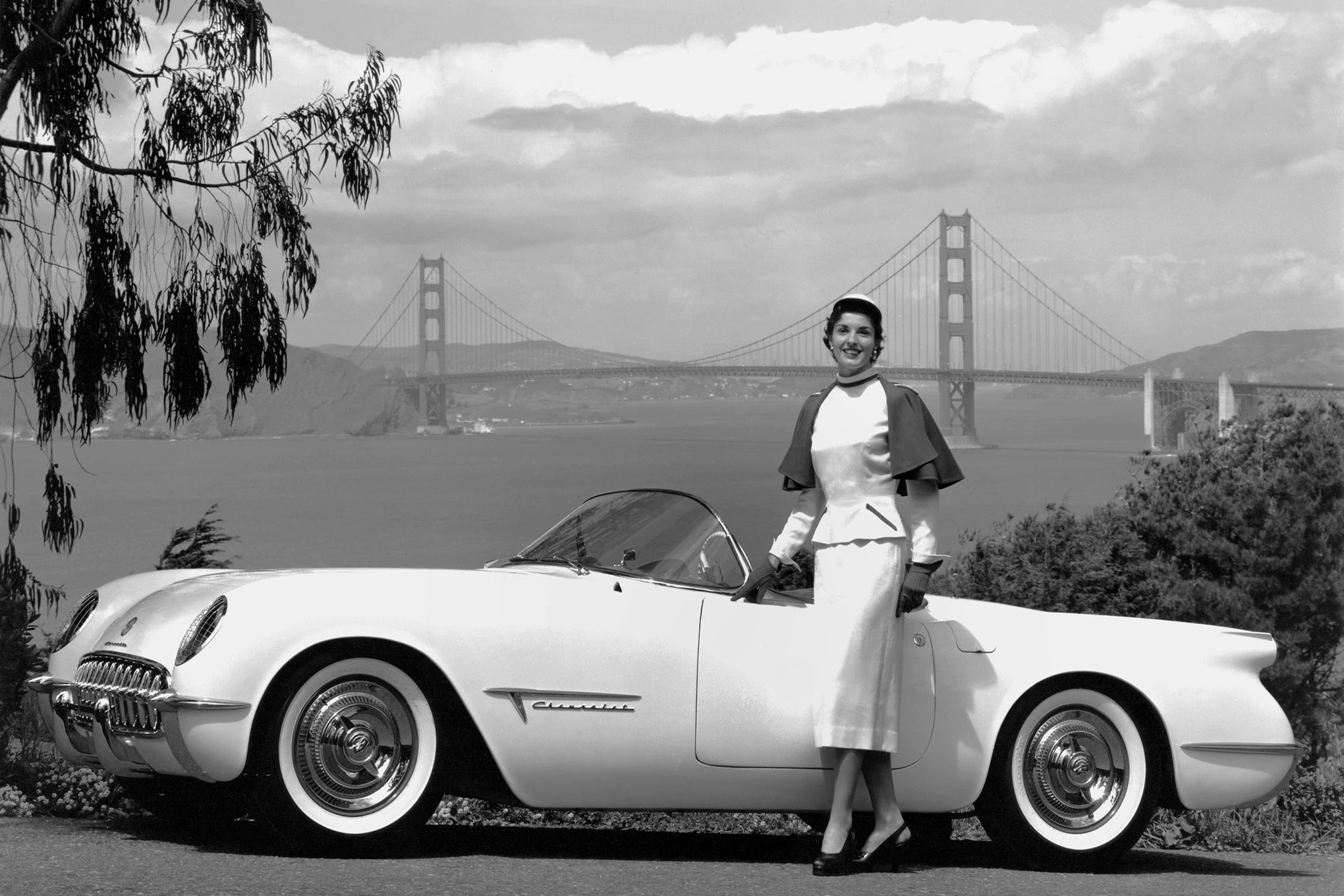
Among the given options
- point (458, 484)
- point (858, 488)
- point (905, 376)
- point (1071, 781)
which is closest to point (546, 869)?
point (858, 488)

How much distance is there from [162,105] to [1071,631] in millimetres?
7004

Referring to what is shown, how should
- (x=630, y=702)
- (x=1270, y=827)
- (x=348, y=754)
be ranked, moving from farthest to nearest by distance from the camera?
(x=1270, y=827), (x=630, y=702), (x=348, y=754)

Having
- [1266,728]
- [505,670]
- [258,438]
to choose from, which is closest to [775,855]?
[505,670]

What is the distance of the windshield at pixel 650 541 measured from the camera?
4395mm

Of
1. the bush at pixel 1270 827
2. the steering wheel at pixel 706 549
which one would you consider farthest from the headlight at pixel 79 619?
the bush at pixel 1270 827

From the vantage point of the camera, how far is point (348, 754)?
3.90 m

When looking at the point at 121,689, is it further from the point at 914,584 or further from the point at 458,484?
the point at 458,484

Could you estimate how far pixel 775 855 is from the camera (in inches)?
170

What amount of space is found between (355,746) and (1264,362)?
198 feet

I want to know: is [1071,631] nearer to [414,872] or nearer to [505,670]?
[505,670]

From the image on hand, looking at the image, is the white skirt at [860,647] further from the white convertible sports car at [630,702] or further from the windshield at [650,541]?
the windshield at [650,541]

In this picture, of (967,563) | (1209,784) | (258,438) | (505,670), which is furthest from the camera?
(258,438)

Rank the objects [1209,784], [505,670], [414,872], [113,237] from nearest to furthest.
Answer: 1. [414,872]
2. [505,670]
3. [1209,784]
4. [113,237]

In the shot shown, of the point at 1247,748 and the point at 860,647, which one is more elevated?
the point at 860,647
